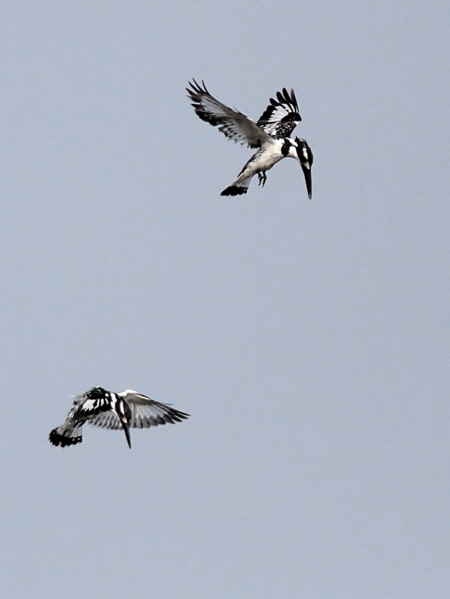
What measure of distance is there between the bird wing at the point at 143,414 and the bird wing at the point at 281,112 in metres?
7.23

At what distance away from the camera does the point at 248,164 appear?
33219 mm

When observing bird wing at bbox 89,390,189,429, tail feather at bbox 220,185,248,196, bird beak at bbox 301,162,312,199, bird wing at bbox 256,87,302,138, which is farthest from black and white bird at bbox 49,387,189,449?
bird wing at bbox 256,87,302,138

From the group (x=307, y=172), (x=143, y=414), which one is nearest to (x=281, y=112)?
(x=307, y=172)

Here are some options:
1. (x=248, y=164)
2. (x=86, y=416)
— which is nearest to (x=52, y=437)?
(x=86, y=416)

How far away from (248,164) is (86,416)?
642 cm

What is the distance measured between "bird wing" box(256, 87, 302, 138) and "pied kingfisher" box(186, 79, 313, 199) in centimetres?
90

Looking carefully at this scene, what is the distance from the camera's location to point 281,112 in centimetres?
3700

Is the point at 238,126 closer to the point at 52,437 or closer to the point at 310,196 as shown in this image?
the point at 310,196

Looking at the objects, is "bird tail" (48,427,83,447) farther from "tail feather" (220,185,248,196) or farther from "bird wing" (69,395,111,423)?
"tail feather" (220,185,248,196)

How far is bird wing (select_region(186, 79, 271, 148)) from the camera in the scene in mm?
31203

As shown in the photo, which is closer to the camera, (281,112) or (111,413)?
(111,413)

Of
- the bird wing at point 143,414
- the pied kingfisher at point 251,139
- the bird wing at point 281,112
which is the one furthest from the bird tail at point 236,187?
the bird wing at point 143,414

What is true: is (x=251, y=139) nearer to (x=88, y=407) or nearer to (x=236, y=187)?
(x=236, y=187)

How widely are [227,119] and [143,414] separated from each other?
653 cm
